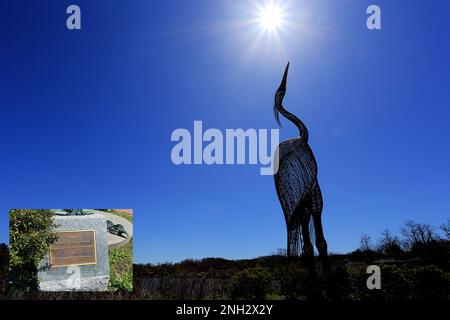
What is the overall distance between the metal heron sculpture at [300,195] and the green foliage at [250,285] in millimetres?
988

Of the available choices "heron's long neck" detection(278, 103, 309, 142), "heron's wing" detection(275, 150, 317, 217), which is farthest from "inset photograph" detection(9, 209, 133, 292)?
"heron's long neck" detection(278, 103, 309, 142)

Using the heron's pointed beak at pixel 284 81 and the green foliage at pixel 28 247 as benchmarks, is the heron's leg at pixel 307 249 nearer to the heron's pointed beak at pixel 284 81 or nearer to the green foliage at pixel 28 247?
the heron's pointed beak at pixel 284 81

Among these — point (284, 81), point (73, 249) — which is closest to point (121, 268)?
point (73, 249)

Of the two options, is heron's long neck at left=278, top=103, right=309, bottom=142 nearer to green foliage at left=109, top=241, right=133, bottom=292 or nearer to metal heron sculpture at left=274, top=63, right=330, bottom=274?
metal heron sculpture at left=274, top=63, right=330, bottom=274

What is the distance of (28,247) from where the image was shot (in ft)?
38.5

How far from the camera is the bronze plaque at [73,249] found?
38.8ft

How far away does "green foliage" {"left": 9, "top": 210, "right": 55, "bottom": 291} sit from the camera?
459 inches

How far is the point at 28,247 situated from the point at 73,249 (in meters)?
1.10

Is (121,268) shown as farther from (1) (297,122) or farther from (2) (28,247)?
(1) (297,122)

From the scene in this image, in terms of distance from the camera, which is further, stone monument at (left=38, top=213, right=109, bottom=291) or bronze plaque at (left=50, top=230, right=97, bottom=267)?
bronze plaque at (left=50, top=230, right=97, bottom=267)

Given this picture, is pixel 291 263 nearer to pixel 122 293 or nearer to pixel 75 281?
pixel 122 293

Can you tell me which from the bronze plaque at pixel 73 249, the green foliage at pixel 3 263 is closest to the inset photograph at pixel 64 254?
the bronze plaque at pixel 73 249

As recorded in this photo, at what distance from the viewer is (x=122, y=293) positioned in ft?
39.2

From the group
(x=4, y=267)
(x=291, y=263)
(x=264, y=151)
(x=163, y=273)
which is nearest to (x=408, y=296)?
(x=291, y=263)
